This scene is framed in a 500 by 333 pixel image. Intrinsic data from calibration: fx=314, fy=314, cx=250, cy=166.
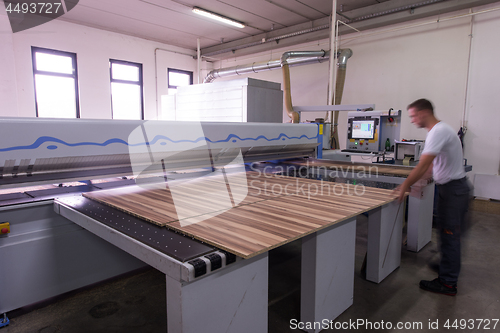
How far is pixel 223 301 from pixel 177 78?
7995 millimetres

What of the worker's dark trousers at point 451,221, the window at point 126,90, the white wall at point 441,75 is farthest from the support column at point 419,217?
the window at point 126,90

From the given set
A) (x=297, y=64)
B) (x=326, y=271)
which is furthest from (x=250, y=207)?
→ (x=297, y=64)

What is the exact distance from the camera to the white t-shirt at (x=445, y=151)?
2.10 metres

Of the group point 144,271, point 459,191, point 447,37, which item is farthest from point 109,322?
point 447,37

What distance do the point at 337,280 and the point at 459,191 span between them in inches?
42.6

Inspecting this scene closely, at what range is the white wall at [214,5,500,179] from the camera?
4.64 m

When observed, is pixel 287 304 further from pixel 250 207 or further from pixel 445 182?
pixel 445 182

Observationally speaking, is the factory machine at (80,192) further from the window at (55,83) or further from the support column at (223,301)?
the window at (55,83)

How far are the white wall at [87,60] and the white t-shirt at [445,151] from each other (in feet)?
21.4

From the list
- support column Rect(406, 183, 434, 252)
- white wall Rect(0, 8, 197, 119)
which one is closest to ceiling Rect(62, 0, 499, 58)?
white wall Rect(0, 8, 197, 119)

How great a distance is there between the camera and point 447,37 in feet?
16.2

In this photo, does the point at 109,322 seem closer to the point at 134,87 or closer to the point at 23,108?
the point at 23,108

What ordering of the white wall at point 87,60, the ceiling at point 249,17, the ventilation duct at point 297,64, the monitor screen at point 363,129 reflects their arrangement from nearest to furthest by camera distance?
the monitor screen at point 363,129 → the ceiling at point 249,17 → the white wall at point 87,60 → the ventilation duct at point 297,64

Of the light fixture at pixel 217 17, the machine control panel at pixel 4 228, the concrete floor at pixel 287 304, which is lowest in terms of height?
the concrete floor at pixel 287 304
